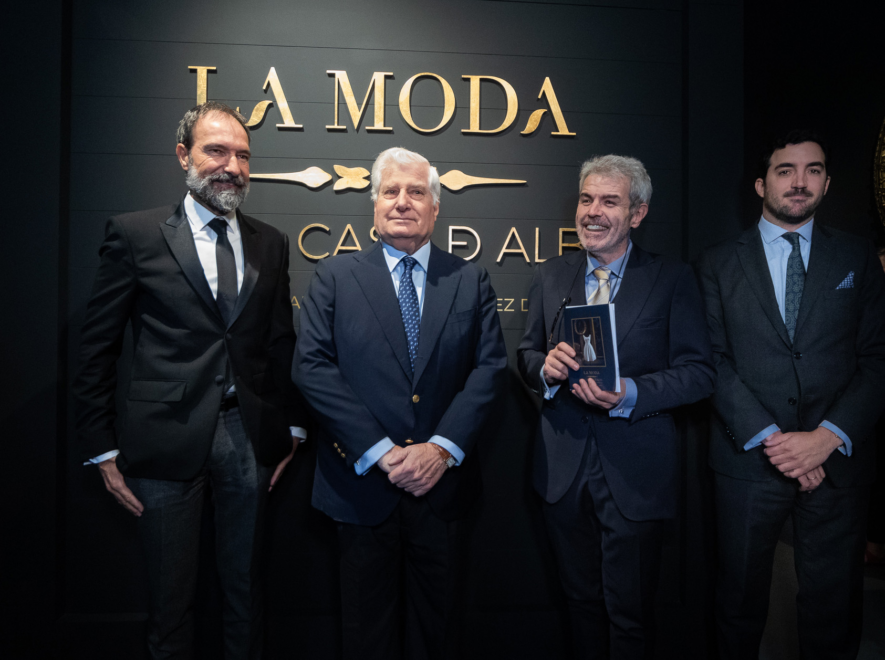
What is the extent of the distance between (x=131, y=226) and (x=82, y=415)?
65 cm

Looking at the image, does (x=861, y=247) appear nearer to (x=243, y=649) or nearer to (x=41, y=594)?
(x=243, y=649)

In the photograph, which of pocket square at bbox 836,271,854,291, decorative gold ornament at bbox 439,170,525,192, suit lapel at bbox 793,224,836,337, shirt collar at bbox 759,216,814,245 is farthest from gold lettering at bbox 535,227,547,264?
pocket square at bbox 836,271,854,291

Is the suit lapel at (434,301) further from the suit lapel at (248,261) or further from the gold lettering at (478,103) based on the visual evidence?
the gold lettering at (478,103)

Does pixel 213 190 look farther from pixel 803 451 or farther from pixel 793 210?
pixel 803 451

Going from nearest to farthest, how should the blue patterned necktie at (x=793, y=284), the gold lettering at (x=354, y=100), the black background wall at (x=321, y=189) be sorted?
the blue patterned necktie at (x=793, y=284) < the black background wall at (x=321, y=189) < the gold lettering at (x=354, y=100)

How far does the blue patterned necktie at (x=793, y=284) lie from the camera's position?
199 cm

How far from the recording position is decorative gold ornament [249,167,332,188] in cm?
238

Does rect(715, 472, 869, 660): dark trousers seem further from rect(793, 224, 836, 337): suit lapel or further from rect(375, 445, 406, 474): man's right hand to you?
rect(375, 445, 406, 474): man's right hand

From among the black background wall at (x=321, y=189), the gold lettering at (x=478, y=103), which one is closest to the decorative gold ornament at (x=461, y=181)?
the black background wall at (x=321, y=189)

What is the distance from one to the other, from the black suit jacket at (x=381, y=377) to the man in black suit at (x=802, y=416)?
0.92 metres

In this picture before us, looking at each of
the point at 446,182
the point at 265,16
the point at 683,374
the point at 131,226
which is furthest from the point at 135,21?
the point at 683,374

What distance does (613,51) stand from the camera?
8.25 feet

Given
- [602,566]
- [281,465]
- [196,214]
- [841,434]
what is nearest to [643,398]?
[602,566]

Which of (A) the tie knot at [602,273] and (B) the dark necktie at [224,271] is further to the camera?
(A) the tie knot at [602,273]
